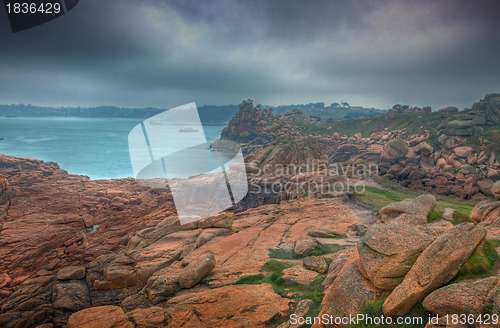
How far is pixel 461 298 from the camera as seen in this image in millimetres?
4453

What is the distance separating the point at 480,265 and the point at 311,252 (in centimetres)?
790

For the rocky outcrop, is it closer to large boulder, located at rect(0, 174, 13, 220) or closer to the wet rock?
the wet rock

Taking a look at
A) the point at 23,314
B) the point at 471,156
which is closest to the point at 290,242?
the point at 23,314

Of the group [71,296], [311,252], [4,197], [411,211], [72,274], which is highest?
[411,211]

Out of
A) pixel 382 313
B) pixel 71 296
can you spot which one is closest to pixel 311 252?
pixel 382 313

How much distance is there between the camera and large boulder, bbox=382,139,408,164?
5472cm

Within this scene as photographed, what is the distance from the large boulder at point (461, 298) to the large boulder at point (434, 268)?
262 mm

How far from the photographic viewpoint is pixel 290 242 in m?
14.8

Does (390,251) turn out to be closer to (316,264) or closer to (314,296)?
(314,296)

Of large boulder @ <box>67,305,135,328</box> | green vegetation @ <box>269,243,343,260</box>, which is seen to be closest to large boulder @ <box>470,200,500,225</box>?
green vegetation @ <box>269,243,343,260</box>

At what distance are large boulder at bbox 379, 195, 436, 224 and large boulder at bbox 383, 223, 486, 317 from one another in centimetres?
484

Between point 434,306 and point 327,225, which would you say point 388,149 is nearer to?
point 327,225

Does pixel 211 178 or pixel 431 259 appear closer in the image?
pixel 431 259

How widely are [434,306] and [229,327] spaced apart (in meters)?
5.38
